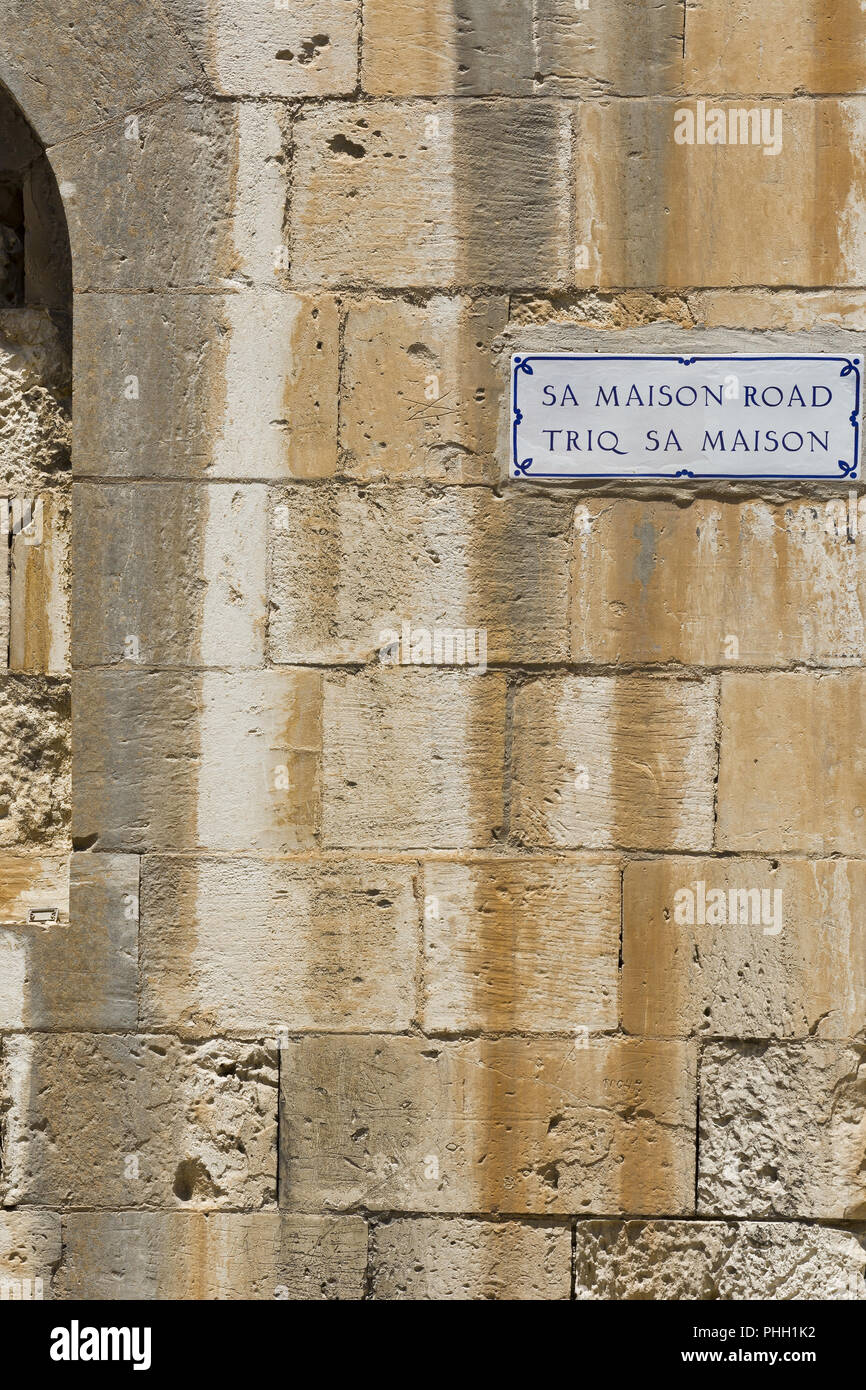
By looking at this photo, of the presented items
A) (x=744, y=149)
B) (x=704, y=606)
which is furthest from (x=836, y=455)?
(x=744, y=149)

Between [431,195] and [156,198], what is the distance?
0.75m

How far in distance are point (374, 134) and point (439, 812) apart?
186cm

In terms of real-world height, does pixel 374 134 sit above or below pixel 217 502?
above

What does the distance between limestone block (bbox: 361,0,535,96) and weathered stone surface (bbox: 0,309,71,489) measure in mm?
1220

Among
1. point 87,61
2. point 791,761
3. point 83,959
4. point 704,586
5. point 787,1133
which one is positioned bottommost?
point 787,1133

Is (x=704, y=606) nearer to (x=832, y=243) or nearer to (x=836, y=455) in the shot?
(x=836, y=455)

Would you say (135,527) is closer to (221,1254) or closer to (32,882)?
(32,882)

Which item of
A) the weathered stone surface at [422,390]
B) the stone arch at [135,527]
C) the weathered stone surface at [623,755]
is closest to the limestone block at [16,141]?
the stone arch at [135,527]

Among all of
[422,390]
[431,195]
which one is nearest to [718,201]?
[431,195]

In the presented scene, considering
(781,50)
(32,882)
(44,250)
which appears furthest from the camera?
(44,250)

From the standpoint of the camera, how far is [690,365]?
2.76 m

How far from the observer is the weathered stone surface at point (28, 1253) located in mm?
2766

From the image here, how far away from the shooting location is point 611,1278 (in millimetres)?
2744

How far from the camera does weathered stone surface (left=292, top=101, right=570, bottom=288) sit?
274 cm
